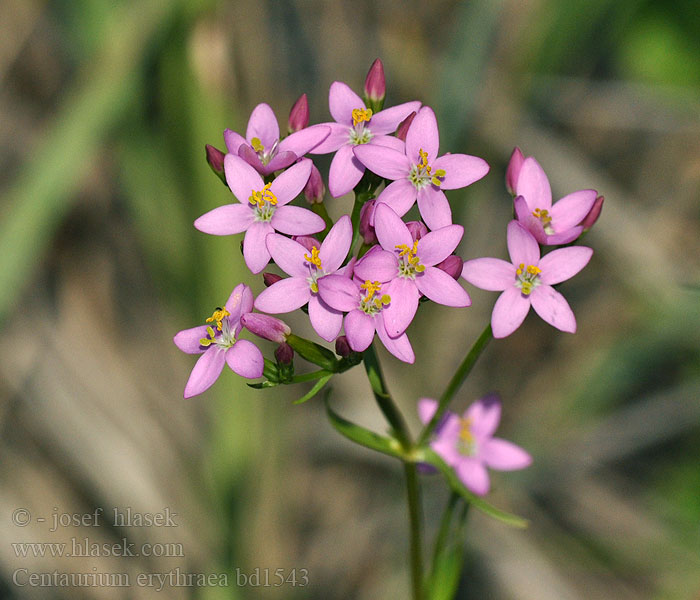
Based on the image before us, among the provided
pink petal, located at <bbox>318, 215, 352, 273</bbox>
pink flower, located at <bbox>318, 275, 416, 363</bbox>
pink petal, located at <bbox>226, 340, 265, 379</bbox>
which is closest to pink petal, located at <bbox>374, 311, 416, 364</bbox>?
pink flower, located at <bbox>318, 275, 416, 363</bbox>

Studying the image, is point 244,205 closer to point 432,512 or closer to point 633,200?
point 432,512

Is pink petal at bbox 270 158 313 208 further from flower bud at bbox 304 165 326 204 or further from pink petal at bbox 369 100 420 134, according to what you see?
pink petal at bbox 369 100 420 134

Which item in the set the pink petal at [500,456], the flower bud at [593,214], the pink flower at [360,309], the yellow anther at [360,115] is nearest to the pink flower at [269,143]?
the yellow anther at [360,115]

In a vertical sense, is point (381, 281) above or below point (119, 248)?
above

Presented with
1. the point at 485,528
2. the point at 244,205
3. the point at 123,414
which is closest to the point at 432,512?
the point at 485,528

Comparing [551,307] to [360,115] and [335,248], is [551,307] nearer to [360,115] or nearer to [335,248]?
[335,248]

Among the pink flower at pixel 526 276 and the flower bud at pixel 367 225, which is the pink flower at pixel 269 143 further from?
the pink flower at pixel 526 276

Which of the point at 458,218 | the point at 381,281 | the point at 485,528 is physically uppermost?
the point at 381,281
